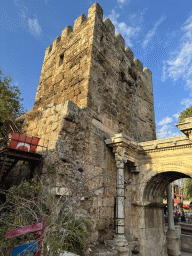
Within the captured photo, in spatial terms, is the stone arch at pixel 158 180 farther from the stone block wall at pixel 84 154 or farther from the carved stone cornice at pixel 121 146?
the stone block wall at pixel 84 154

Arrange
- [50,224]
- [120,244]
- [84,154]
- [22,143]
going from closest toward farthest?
[50,224] → [22,143] → [120,244] → [84,154]

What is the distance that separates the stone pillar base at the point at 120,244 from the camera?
5578mm

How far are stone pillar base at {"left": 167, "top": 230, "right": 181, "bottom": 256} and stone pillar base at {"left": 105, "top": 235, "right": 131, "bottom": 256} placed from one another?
401cm

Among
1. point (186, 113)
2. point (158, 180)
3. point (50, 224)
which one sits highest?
point (186, 113)

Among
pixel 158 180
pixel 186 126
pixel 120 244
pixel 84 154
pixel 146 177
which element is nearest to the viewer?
pixel 186 126

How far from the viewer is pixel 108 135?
7.27 m

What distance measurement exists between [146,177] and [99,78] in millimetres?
4321

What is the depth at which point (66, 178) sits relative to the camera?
5.20m

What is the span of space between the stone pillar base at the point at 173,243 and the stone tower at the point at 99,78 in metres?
4.62

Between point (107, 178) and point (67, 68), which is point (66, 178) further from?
point (67, 68)

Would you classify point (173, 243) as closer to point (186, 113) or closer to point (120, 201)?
point (120, 201)

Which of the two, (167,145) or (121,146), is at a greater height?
(167,145)

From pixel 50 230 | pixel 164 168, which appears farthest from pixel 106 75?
pixel 50 230

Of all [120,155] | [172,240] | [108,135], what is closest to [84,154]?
[120,155]
